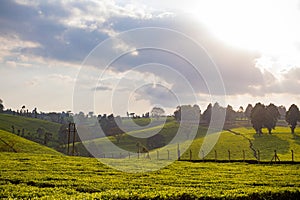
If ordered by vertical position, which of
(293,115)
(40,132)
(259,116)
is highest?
(293,115)

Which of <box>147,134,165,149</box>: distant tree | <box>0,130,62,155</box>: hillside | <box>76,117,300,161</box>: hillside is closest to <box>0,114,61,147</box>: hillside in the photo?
<box>76,117,300,161</box>: hillside

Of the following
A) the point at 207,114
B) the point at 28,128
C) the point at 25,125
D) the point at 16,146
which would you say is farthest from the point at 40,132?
the point at 16,146

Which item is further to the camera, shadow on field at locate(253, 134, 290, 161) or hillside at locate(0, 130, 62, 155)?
shadow on field at locate(253, 134, 290, 161)

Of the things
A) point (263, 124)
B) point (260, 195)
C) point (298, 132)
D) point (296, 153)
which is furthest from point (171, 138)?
point (260, 195)

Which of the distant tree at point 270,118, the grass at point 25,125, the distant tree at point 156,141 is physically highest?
the distant tree at point 270,118

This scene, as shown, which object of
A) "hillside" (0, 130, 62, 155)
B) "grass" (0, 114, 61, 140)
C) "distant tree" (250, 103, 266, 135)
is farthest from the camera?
"grass" (0, 114, 61, 140)

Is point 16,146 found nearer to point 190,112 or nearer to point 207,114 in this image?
point 190,112

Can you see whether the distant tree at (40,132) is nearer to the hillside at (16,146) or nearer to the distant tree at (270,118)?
the hillside at (16,146)

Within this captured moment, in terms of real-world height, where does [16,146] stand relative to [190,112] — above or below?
below

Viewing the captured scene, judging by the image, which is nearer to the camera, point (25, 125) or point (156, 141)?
point (156, 141)

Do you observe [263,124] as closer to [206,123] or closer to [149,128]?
[206,123]

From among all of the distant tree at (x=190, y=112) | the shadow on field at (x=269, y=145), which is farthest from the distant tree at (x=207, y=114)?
the shadow on field at (x=269, y=145)

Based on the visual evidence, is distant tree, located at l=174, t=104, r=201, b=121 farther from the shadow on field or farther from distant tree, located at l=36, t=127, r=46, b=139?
distant tree, located at l=36, t=127, r=46, b=139

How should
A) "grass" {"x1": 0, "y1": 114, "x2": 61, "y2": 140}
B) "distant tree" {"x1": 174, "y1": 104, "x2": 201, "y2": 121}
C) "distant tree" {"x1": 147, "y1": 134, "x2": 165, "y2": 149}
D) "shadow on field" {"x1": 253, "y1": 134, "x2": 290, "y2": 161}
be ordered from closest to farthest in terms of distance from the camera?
"shadow on field" {"x1": 253, "y1": 134, "x2": 290, "y2": 161} < "distant tree" {"x1": 147, "y1": 134, "x2": 165, "y2": 149} < "distant tree" {"x1": 174, "y1": 104, "x2": 201, "y2": 121} < "grass" {"x1": 0, "y1": 114, "x2": 61, "y2": 140}
